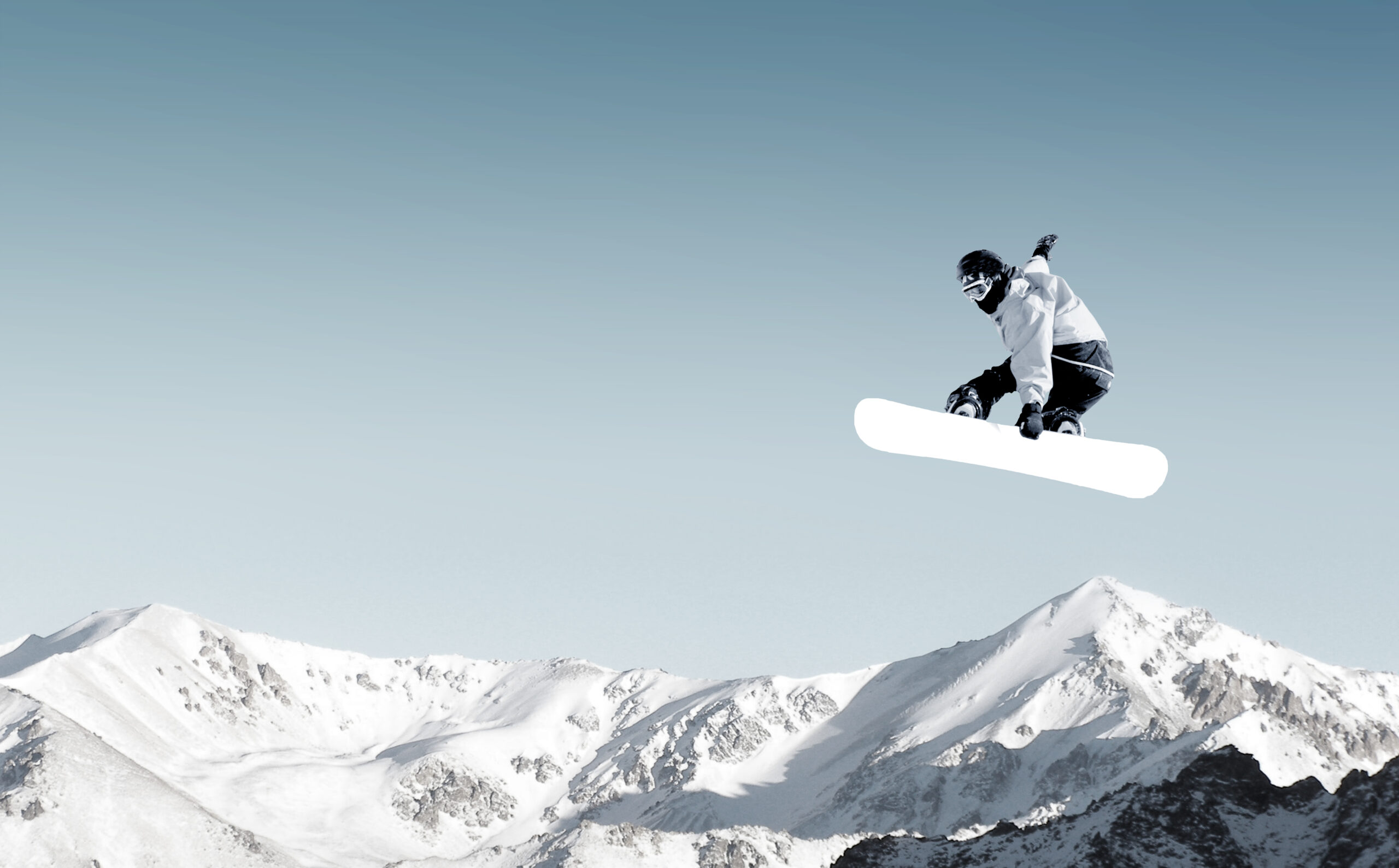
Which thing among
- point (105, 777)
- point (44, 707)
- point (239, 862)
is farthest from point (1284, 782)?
point (44, 707)

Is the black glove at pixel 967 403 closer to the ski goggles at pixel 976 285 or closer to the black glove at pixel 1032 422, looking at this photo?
the black glove at pixel 1032 422

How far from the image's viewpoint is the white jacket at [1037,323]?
9797 mm

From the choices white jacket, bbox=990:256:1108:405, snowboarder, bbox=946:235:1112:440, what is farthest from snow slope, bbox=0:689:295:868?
white jacket, bbox=990:256:1108:405

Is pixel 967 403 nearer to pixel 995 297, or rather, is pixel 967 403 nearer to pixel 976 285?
pixel 995 297

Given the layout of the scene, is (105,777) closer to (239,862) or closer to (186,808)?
(186,808)

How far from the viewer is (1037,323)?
980 centimetres

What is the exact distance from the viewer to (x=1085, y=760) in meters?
195

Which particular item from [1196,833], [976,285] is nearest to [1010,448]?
[976,285]

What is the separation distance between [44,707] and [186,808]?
38838 millimetres

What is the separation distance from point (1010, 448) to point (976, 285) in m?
1.91

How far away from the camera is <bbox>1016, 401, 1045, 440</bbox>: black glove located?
10.0 meters

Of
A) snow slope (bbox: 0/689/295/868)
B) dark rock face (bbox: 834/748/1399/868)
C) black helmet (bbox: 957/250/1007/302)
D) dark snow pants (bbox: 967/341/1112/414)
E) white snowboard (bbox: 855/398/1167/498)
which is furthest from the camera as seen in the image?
snow slope (bbox: 0/689/295/868)

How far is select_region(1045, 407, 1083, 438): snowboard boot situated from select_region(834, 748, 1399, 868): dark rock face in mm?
92153

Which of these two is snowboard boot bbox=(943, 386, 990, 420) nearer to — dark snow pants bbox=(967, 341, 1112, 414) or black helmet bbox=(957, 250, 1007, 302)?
dark snow pants bbox=(967, 341, 1112, 414)
